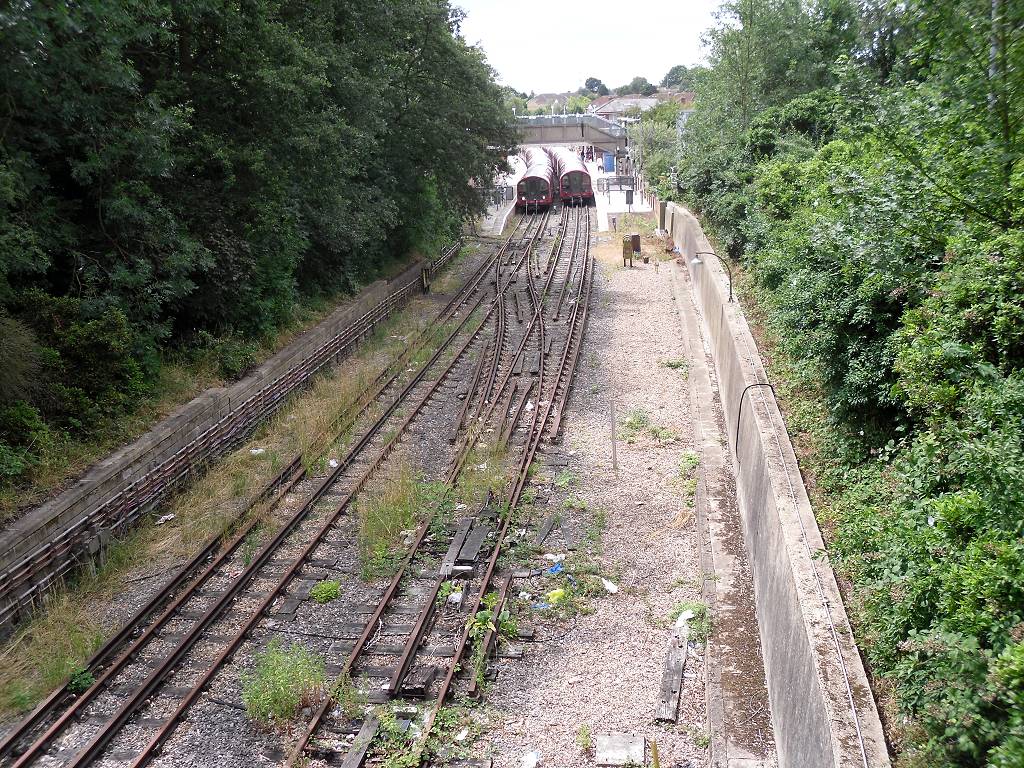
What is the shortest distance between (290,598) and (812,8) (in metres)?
23.6

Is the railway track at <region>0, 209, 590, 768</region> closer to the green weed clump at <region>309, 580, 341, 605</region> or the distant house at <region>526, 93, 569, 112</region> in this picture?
the green weed clump at <region>309, 580, 341, 605</region>

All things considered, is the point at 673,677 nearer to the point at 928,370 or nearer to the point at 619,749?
the point at 619,749

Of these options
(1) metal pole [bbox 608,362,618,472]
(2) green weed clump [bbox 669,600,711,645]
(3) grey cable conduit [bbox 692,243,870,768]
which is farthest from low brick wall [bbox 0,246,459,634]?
(3) grey cable conduit [bbox 692,243,870,768]

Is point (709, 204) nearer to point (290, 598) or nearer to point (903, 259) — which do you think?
point (903, 259)

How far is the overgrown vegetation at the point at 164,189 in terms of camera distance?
11031 millimetres

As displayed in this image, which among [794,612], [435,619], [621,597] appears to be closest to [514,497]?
[621,597]

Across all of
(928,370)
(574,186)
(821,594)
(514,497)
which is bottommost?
(514,497)

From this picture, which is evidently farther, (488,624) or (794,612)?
(488,624)

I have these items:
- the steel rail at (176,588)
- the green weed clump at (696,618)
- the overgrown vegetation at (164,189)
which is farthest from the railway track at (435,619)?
the overgrown vegetation at (164,189)

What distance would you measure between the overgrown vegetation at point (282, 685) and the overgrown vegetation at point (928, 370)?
5088 millimetres

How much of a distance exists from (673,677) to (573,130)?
87384 mm

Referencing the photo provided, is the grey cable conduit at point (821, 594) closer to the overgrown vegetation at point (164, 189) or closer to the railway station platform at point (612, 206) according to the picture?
the overgrown vegetation at point (164, 189)

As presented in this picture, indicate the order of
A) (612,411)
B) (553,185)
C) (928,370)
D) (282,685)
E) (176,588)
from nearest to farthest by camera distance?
(928,370) < (282,685) < (176,588) < (612,411) < (553,185)

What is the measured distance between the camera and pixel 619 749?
687cm
